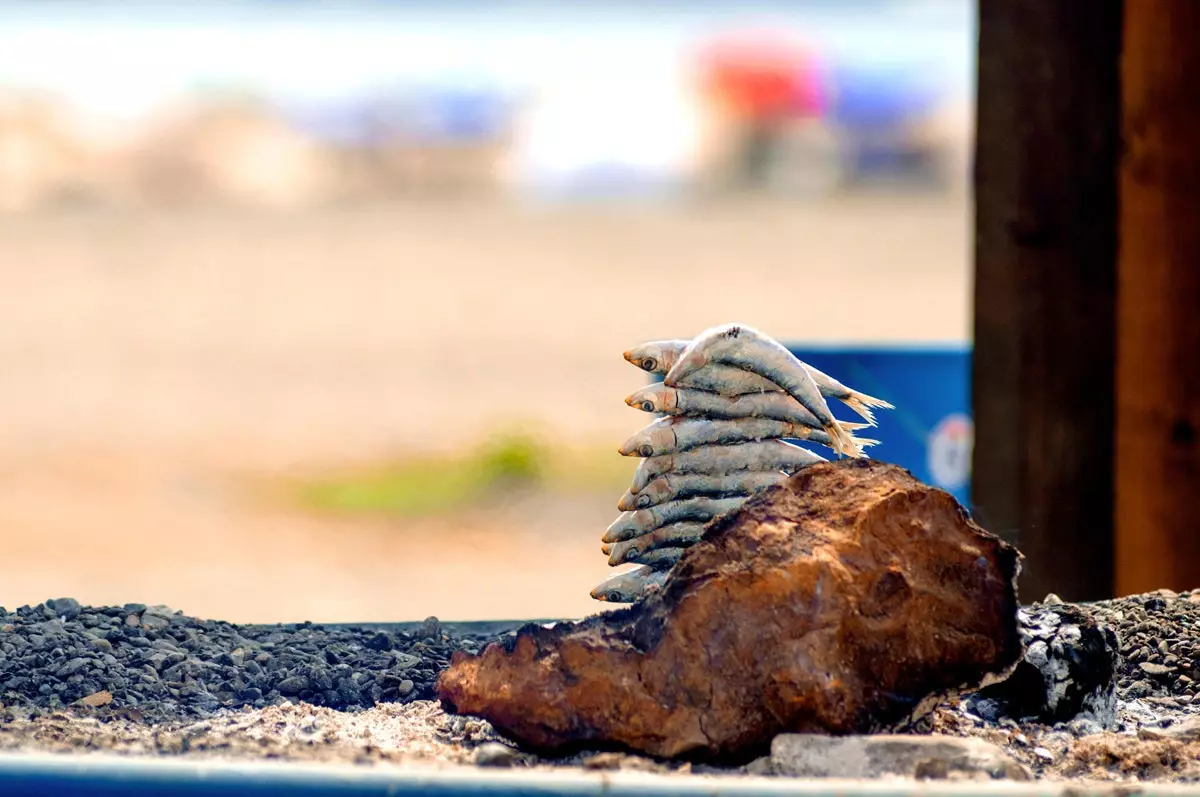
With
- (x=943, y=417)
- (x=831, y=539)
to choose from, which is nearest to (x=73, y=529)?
(x=943, y=417)

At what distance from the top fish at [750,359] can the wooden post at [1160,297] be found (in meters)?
1.57

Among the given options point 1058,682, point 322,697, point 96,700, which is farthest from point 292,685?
point 1058,682

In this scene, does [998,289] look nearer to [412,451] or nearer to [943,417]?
[943,417]

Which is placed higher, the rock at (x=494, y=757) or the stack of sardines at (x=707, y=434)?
the stack of sardines at (x=707, y=434)

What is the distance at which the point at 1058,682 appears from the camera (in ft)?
8.55

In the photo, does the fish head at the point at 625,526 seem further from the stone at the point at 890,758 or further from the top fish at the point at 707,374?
the stone at the point at 890,758

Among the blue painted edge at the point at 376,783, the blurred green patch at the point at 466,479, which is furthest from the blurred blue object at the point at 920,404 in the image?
the blurred green patch at the point at 466,479

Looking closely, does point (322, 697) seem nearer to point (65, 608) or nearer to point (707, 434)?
point (65, 608)

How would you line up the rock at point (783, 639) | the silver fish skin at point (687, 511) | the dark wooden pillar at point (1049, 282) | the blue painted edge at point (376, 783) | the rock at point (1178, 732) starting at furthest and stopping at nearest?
the dark wooden pillar at point (1049, 282) → the silver fish skin at point (687, 511) → the rock at point (1178, 732) → the rock at point (783, 639) → the blue painted edge at point (376, 783)

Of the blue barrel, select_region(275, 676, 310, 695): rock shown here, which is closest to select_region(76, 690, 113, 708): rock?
select_region(275, 676, 310, 695): rock

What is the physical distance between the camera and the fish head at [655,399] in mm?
2629

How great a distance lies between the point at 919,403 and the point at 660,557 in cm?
180

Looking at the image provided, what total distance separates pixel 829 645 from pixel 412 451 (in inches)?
357

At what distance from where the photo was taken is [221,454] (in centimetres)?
1115
